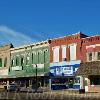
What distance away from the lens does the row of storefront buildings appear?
50125 mm

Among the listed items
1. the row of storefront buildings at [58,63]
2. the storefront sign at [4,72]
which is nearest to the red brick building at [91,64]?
the row of storefront buildings at [58,63]

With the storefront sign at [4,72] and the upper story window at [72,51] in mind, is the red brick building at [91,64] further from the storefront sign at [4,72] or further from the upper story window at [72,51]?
the storefront sign at [4,72]

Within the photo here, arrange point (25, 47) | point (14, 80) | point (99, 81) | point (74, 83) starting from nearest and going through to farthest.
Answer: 1. point (99, 81)
2. point (74, 83)
3. point (25, 47)
4. point (14, 80)

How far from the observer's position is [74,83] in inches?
2080

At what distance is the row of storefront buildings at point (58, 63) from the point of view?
164 ft

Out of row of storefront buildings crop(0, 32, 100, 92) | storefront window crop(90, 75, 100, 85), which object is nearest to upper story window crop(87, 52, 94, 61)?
row of storefront buildings crop(0, 32, 100, 92)

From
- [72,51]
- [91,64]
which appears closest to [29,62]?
[72,51]

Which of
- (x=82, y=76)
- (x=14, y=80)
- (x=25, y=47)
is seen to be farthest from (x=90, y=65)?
(x=14, y=80)

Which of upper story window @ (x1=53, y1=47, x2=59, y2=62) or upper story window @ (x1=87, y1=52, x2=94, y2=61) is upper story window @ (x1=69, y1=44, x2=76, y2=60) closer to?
upper story window @ (x1=87, y1=52, x2=94, y2=61)

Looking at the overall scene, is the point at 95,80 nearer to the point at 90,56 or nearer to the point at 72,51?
the point at 90,56

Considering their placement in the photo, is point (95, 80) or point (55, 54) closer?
point (95, 80)

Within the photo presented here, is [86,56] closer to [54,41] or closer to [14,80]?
[54,41]

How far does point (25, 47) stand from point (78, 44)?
14.2m

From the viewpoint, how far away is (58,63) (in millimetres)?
55938
